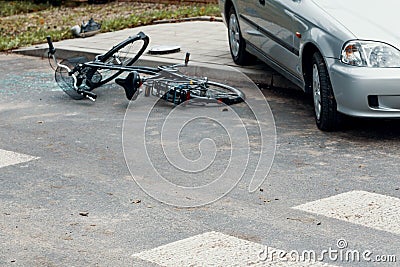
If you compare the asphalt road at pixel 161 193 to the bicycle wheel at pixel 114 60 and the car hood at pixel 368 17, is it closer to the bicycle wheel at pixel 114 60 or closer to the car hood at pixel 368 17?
the bicycle wheel at pixel 114 60

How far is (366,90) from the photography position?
25.6 ft

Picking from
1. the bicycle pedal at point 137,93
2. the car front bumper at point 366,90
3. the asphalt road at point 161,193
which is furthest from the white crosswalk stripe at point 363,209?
the bicycle pedal at point 137,93

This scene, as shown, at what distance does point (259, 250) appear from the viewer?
5523 mm

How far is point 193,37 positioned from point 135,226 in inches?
312

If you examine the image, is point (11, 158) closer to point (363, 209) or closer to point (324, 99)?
point (324, 99)

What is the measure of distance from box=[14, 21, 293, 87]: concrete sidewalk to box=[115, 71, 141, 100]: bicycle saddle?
1768mm

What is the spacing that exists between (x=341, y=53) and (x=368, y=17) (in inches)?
20.4

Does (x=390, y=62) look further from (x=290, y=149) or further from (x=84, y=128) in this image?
(x=84, y=128)

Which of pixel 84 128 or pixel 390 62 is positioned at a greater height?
pixel 390 62

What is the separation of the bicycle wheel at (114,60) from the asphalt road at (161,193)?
0.58 m

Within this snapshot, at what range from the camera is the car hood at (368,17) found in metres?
7.95

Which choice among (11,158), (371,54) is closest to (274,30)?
(371,54)

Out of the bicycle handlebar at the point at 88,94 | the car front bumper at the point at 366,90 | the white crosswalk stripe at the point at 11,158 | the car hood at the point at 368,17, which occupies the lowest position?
the bicycle handlebar at the point at 88,94

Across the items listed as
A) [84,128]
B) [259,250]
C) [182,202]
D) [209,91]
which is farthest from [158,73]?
[259,250]
